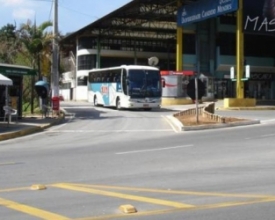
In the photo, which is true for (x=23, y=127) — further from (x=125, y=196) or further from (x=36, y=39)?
(x=125, y=196)

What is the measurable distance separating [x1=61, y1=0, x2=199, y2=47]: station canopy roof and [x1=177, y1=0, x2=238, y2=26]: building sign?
6.18 feet

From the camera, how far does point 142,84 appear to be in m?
39.4

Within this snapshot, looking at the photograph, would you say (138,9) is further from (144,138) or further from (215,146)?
(215,146)

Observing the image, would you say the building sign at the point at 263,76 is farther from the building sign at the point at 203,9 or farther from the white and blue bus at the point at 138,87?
the white and blue bus at the point at 138,87

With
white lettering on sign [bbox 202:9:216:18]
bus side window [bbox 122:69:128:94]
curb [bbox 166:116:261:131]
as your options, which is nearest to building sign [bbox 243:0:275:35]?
white lettering on sign [bbox 202:9:216:18]

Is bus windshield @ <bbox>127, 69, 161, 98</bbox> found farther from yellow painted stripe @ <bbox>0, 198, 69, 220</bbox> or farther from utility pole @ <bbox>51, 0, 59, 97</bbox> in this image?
yellow painted stripe @ <bbox>0, 198, 69, 220</bbox>

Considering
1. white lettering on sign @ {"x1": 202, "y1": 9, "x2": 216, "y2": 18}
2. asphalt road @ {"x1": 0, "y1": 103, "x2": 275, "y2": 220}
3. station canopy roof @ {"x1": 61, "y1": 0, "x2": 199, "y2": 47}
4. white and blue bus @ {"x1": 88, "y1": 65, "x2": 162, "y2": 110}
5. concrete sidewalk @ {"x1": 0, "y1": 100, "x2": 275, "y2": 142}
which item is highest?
station canopy roof @ {"x1": 61, "y1": 0, "x2": 199, "y2": 47}

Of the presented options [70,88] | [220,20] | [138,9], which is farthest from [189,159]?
[70,88]

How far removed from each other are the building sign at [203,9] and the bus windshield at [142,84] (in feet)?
33.1

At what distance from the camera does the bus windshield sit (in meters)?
39.3

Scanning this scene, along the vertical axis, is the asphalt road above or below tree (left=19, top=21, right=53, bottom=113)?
below

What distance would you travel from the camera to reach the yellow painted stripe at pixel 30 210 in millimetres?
7383

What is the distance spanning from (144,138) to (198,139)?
7.94 feet

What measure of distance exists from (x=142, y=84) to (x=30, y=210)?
31.8 metres
